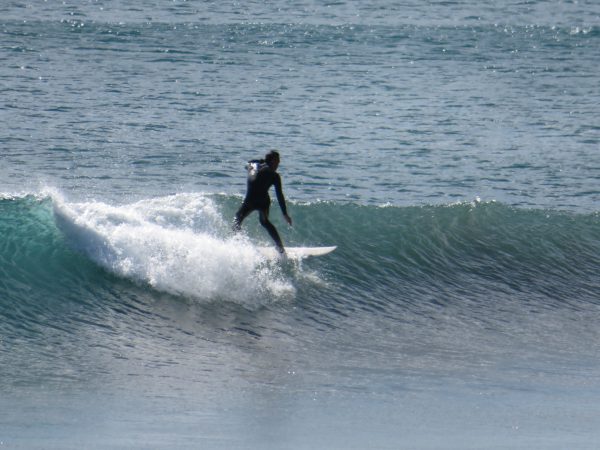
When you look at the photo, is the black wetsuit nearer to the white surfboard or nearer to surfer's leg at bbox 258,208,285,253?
surfer's leg at bbox 258,208,285,253

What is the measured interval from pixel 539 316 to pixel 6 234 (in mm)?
6855

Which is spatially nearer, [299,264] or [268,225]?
[268,225]

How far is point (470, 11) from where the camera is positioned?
168ft

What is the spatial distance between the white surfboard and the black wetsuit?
144mm

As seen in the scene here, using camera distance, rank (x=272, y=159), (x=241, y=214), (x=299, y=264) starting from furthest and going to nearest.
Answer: (x=299, y=264) → (x=241, y=214) → (x=272, y=159)

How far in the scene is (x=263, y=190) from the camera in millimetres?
13930

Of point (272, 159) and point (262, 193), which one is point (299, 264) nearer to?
point (262, 193)

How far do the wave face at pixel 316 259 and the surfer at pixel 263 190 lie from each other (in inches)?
14.8

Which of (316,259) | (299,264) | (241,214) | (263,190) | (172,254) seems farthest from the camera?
(316,259)

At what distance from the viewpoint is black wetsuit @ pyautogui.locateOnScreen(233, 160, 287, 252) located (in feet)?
45.1

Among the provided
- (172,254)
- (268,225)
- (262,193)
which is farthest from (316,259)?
(172,254)

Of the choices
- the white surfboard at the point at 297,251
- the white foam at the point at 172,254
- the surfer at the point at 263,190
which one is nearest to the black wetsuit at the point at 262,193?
the surfer at the point at 263,190

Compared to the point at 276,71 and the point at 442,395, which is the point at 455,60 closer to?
the point at 276,71

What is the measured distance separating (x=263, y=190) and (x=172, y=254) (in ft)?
4.43
